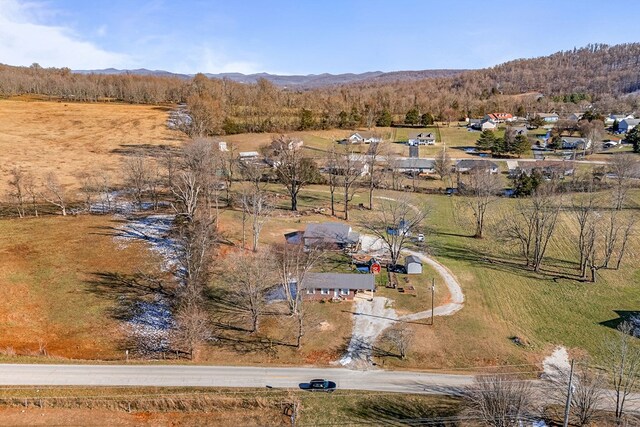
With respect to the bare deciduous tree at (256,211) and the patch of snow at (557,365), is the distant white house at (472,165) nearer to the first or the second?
the bare deciduous tree at (256,211)

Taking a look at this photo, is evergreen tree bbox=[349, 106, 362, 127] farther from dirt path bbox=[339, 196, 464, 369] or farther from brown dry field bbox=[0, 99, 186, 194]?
dirt path bbox=[339, 196, 464, 369]

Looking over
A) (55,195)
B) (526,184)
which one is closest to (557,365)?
(526,184)

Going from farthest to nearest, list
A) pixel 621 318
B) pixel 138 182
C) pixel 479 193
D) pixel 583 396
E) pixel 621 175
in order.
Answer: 1. pixel 621 175
2. pixel 138 182
3. pixel 479 193
4. pixel 621 318
5. pixel 583 396

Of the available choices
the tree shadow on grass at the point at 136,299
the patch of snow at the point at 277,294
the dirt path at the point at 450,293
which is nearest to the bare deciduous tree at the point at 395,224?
A: the dirt path at the point at 450,293

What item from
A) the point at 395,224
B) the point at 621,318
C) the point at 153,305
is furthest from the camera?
the point at 395,224

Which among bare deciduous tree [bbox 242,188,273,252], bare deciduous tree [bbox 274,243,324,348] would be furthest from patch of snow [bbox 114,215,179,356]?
bare deciduous tree [bbox 274,243,324,348]

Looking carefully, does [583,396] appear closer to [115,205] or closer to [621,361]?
[621,361]

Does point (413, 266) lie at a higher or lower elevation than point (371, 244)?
lower

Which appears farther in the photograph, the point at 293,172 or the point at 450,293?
the point at 293,172
